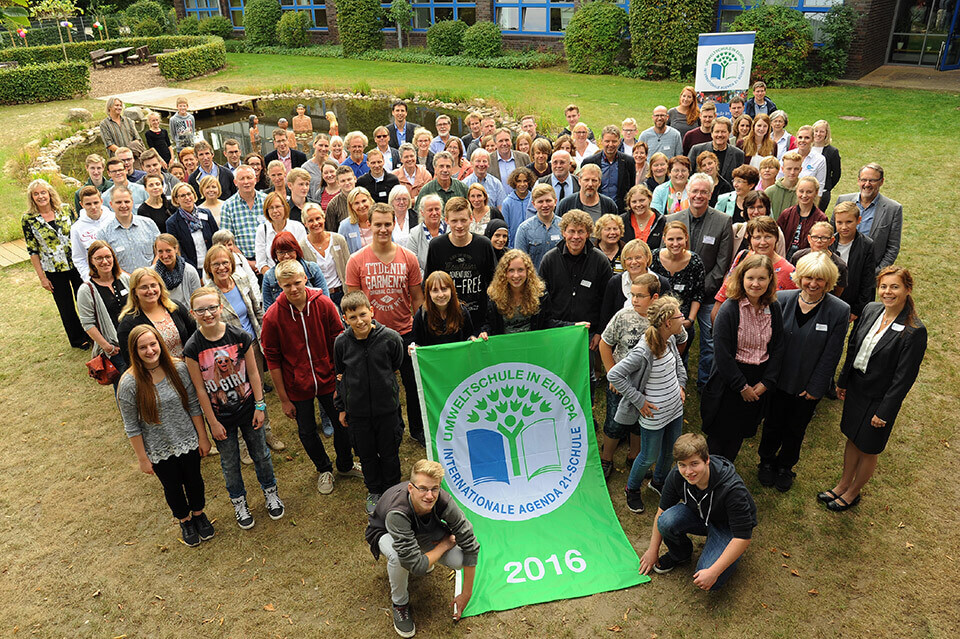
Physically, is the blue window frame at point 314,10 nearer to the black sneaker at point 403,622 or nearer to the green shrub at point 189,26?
the green shrub at point 189,26

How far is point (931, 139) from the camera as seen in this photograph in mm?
13375

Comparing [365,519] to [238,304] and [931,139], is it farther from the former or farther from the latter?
[931,139]

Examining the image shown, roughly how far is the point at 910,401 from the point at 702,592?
3.35 metres

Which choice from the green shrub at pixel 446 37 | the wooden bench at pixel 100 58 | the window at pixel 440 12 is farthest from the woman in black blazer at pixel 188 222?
the wooden bench at pixel 100 58

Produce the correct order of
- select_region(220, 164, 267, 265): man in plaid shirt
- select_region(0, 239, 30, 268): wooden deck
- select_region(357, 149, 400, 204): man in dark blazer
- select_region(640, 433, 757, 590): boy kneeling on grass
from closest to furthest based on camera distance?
1. select_region(640, 433, 757, 590): boy kneeling on grass
2. select_region(220, 164, 267, 265): man in plaid shirt
3. select_region(357, 149, 400, 204): man in dark blazer
4. select_region(0, 239, 30, 268): wooden deck

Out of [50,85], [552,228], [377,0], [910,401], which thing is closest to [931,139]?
[910,401]

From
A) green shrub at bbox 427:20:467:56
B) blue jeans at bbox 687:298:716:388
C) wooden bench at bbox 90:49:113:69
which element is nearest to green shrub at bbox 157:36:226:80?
wooden bench at bbox 90:49:113:69

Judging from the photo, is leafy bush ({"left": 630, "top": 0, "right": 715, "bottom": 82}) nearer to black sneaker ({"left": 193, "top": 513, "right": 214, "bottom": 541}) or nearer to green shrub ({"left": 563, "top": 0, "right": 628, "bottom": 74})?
green shrub ({"left": 563, "top": 0, "right": 628, "bottom": 74})

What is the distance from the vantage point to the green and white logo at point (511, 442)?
15.8 feet

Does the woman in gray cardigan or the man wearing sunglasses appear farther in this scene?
the woman in gray cardigan

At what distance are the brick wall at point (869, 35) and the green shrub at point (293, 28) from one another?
26.4 metres

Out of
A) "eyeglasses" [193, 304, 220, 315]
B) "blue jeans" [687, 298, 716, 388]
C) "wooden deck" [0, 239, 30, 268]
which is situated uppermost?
"eyeglasses" [193, 304, 220, 315]

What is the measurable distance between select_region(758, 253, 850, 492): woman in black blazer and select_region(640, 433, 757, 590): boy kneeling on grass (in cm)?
120

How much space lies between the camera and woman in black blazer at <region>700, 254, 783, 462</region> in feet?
15.1
